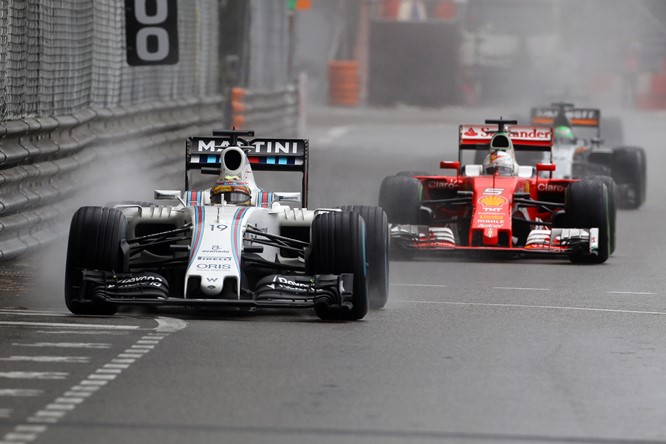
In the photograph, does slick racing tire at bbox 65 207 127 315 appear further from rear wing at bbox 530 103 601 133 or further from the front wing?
rear wing at bbox 530 103 601 133

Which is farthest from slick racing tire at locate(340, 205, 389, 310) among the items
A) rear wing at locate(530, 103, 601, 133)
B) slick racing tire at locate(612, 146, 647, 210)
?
rear wing at locate(530, 103, 601, 133)

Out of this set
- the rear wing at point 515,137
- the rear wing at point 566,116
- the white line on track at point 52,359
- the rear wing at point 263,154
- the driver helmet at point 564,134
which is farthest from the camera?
the rear wing at point 566,116

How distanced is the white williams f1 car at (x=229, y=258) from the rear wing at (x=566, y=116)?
12.8 m

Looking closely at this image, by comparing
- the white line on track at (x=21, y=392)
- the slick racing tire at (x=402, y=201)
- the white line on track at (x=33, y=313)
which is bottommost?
the white line on track at (x=33, y=313)

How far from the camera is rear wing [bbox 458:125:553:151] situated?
17219 millimetres

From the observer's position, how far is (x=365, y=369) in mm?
8812

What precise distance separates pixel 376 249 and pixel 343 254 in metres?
0.73

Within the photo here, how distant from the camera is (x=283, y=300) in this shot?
1055cm

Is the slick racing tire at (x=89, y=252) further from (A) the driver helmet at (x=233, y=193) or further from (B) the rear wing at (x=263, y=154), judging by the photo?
(B) the rear wing at (x=263, y=154)

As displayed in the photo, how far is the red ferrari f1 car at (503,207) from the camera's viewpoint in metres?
15.6

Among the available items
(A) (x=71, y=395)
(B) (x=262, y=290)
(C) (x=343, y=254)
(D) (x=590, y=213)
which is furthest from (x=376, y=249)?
(D) (x=590, y=213)

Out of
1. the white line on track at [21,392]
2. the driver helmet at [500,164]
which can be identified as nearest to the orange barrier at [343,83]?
the driver helmet at [500,164]

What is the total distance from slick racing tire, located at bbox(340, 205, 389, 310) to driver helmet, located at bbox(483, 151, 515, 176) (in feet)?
17.6

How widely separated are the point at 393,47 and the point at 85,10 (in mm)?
46047
